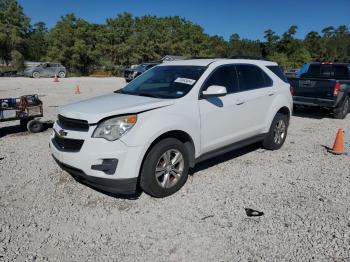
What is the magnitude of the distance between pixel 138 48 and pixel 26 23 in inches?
647

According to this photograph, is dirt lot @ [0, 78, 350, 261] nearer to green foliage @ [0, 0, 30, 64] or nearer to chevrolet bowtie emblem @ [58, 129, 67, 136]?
chevrolet bowtie emblem @ [58, 129, 67, 136]

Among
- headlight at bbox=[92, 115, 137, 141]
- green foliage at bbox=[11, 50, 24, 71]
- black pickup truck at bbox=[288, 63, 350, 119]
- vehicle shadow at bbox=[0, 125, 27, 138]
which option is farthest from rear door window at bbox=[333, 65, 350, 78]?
green foliage at bbox=[11, 50, 24, 71]

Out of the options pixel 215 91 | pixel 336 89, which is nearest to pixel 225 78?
pixel 215 91

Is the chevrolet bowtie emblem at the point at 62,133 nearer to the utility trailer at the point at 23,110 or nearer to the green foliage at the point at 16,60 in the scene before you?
the utility trailer at the point at 23,110

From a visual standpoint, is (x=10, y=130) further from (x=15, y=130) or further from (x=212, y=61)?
(x=212, y=61)

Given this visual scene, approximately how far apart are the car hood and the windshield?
32cm

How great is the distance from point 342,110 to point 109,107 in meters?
8.63

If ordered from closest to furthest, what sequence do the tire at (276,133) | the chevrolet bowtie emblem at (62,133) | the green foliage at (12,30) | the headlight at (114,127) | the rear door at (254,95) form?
the headlight at (114,127) < the chevrolet bowtie emblem at (62,133) < the rear door at (254,95) < the tire at (276,133) < the green foliage at (12,30)

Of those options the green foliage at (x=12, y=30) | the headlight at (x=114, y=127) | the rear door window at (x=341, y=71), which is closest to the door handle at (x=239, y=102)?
the headlight at (x=114, y=127)

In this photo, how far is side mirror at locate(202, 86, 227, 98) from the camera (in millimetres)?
4519

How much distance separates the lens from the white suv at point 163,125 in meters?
3.87

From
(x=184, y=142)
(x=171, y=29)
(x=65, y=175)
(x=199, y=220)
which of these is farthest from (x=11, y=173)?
(x=171, y=29)

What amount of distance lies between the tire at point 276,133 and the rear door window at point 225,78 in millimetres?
1470

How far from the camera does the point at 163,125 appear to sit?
4090 mm
